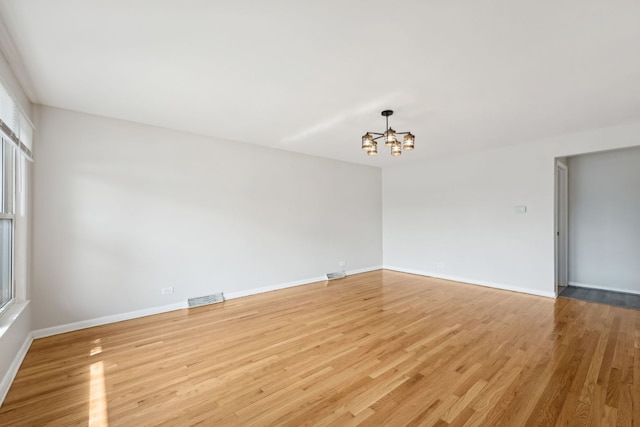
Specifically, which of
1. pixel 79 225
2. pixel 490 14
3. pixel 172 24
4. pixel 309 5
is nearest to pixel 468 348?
pixel 490 14

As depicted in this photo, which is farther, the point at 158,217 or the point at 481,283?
the point at 481,283

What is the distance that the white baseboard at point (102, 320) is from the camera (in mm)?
3207

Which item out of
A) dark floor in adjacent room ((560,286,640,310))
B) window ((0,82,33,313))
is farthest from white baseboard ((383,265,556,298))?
window ((0,82,33,313))

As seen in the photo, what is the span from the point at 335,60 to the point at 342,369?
2.68m

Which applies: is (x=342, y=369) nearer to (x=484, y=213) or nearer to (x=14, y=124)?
(x=14, y=124)

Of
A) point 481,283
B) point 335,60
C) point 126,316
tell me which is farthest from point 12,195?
point 481,283

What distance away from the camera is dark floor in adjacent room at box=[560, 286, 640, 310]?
427cm

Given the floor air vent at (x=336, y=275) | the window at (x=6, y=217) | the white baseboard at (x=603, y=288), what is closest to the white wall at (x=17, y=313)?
the window at (x=6, y=217)

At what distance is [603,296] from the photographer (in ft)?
15.3

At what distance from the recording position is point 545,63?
2387 mm

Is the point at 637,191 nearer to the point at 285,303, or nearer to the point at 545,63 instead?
the point at 545,63

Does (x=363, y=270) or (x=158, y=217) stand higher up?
(x=158, y=217)

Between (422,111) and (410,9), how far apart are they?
1.79 m

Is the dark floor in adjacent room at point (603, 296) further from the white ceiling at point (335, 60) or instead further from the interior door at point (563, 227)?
the white ceiling at point (335, 60)
